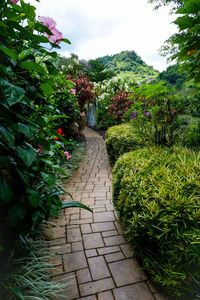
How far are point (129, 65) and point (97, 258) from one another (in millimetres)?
41511

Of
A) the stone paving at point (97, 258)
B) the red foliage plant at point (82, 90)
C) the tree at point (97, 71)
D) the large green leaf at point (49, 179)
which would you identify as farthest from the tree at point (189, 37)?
the tree at point (97, 71)

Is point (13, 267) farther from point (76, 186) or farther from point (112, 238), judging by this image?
point (76, 186)

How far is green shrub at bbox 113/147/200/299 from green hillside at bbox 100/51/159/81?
37479 millimetres

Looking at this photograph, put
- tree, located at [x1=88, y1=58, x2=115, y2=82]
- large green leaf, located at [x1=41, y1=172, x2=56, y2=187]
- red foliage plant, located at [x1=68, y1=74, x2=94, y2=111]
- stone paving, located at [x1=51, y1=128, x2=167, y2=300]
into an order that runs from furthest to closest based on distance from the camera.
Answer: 1. tree, located at [x1=88, y1=58, x2=115, y2=82]
2. red foliage plant, located at [x1=68, y1=74, x2=94, y2=111]
3. stone paving, located at [x1=51, y1=128, x2=167, y2=300]
4. large green leaf, located at [x1=41, y1=172, x2=56, y2=187]

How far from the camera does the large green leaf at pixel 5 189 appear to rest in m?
0.80

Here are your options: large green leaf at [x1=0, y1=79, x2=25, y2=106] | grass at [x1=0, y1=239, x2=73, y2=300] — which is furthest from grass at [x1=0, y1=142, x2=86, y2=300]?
large green leaf at [x1=0, y1=79, x2=25, y2=106]

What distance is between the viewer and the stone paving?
1.31 m

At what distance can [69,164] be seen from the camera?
3973mm

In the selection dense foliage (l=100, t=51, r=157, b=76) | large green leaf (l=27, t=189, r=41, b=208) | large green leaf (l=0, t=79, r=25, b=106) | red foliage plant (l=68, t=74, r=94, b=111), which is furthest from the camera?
dense foliage (l=100, t=51, r=157, b=76)

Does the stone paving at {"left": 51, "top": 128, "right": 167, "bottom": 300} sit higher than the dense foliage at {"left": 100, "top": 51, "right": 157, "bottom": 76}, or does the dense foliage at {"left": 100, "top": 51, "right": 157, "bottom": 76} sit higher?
the dense foliage at {"left": 100, "top": 51, "right": 157, "bottom": 76}

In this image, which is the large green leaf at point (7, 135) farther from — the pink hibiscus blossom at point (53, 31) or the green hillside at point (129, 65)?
the green hillside at point (129, 65)

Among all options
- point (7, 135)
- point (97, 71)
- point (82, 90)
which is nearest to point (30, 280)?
point (7, 135)

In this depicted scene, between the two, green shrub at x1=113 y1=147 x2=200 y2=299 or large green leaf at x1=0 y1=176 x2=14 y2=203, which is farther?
green shrub at x1=113 y1=147 x2=200 y2=299

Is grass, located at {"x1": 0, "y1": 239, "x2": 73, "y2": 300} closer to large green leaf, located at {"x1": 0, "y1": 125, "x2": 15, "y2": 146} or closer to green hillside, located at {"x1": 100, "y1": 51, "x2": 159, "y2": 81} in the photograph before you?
large green leaf, located at {"x1": 0, "y1": 125, "x2": 15, "y2": 146}
